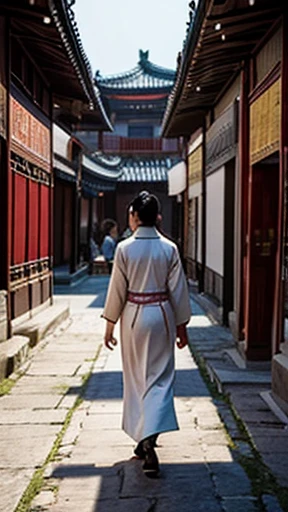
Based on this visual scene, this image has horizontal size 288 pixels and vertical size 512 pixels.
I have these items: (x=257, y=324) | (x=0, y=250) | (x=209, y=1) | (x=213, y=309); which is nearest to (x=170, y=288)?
(x=209, y=1)

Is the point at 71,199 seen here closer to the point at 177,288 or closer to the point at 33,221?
the point at 33,221

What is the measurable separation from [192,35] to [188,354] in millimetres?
4281

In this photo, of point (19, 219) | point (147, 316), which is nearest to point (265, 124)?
point (147, 316)

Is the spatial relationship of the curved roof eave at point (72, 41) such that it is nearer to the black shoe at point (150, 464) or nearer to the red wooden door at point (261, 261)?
the red wooden door at point (261, 261)

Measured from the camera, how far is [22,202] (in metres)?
11.1

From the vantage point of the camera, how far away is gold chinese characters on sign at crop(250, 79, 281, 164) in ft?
25.1

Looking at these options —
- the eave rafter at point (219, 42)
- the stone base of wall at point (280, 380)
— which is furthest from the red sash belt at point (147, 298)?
the eave rafter at point (219, 42)

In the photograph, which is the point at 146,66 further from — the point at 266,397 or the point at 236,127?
the point at 266,397

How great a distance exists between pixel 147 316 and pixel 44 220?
8.61m

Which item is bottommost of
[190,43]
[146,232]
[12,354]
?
[12,354]

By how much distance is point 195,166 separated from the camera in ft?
63.1

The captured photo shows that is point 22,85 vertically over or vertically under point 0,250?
over

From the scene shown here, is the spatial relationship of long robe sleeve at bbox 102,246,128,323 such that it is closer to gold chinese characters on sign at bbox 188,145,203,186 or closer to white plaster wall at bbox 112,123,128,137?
gold chinese characters on sign at bbox 188,145,203,186

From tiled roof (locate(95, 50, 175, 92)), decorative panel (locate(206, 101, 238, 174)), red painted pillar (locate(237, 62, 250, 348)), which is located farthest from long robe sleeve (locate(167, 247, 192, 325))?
tiled roof (locate(95, 50, 175, 92))
